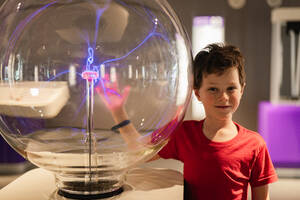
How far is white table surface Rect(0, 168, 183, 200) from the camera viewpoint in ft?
1.83

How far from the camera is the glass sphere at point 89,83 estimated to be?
1.60 feet

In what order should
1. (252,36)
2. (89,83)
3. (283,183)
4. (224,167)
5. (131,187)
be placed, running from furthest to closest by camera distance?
1. (252,36)
2. (283,183)
3. (224,167)
4. (131,187)
5. (89,83)

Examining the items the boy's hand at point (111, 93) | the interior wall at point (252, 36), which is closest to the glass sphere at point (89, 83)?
the boy's hand at point (111, 93)

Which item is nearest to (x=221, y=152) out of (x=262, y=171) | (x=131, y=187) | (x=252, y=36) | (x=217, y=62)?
(x=262, y=171)

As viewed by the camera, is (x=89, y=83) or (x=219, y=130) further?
(x=219, y=130)

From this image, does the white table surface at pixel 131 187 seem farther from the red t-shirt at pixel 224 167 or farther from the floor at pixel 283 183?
the floor at pixel 283 183

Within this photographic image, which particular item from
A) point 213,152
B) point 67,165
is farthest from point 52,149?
point 213,152

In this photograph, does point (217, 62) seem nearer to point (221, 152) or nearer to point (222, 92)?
point (222, 92)

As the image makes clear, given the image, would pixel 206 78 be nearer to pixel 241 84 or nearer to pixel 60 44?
pixel 241 84

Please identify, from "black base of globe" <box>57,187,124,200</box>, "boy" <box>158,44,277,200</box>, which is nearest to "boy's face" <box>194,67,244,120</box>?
"boy" <box>158,44,277,200</box>

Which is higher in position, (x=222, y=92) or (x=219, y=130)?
(x=222, y=92)

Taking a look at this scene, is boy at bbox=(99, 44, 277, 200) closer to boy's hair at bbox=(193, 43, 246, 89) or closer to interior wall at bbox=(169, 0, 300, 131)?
boy's hair at bbox=(193, 43, 246, 89)

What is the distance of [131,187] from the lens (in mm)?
609

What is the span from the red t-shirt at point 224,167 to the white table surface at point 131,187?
0.66 ft
